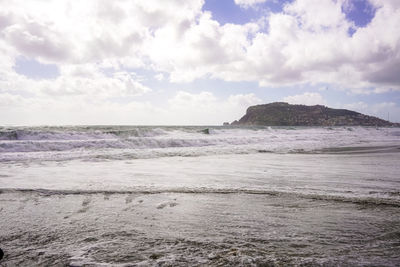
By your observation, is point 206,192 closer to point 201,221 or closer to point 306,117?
point 201,221

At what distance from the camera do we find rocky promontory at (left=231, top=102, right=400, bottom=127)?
286 ft

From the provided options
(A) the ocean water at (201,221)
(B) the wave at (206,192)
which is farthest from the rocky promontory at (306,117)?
(B) the wave at (206,192)

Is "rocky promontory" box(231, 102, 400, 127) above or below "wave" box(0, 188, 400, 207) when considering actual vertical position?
above

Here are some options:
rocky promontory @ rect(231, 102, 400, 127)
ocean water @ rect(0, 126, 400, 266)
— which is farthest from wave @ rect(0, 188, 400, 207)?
rocky promontory @ rect(231, 102, 400, 127)

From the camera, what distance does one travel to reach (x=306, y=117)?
294 ft

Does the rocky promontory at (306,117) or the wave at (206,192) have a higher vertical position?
the rocky promontory at (306,117)

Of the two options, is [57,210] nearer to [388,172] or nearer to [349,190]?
[349,190]

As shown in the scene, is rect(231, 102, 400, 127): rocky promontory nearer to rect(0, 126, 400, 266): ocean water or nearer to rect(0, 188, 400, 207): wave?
rect(0, 126, 400, 266): ocean water

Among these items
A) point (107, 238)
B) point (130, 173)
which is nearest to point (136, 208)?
point (107, 238)

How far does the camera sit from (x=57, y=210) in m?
3.51

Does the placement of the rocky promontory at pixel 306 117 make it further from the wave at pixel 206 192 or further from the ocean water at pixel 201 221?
the wave at pixel 206 192

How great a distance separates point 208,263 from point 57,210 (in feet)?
8.45

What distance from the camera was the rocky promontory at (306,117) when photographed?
Answer: 87.2m

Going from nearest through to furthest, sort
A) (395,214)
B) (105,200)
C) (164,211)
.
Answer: (395,214) → (164,211) → (105,200)
